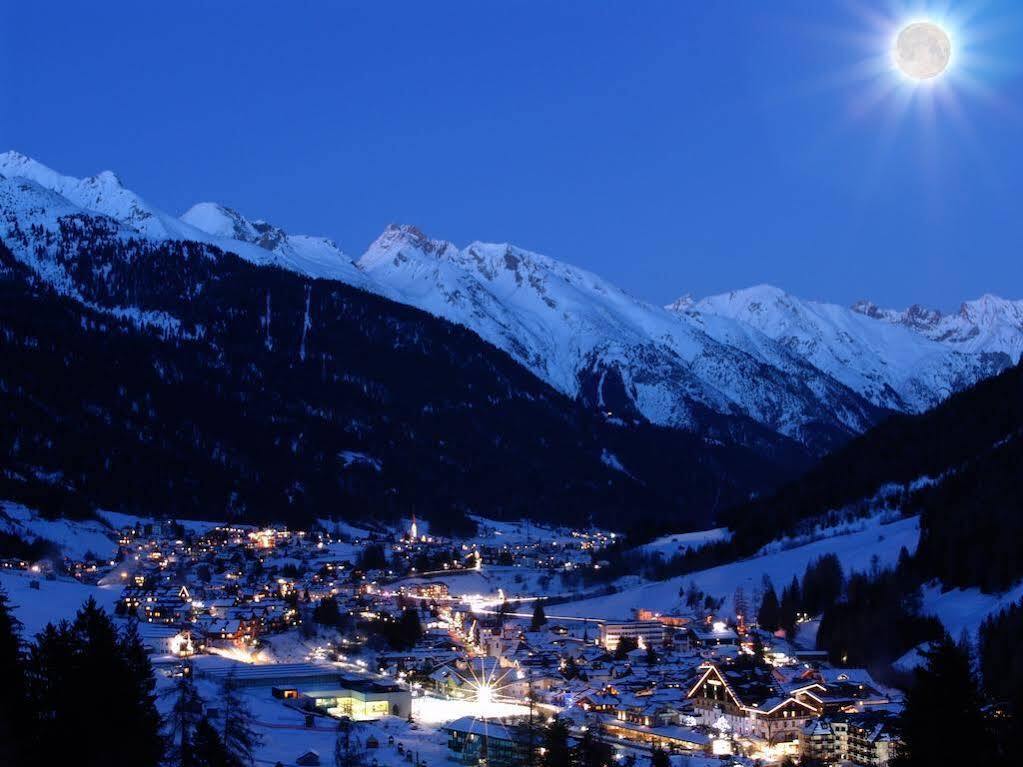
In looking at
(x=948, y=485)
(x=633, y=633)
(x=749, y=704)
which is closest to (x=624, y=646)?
(x=633, y=633)

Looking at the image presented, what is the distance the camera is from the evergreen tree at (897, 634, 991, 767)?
1008 inches

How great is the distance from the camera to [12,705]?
102 feet

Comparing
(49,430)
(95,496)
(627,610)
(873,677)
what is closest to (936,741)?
(873,677)

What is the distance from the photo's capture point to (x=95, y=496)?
502 ft

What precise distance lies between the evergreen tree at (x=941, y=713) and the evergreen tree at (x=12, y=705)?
17.7 m

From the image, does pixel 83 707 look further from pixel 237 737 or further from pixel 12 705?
pixel 237 737

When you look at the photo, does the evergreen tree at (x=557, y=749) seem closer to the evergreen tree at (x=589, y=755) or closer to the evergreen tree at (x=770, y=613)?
the evergreen tree at (x=589, y=755)

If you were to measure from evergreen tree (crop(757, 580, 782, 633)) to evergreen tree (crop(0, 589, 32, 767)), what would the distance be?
68098mm

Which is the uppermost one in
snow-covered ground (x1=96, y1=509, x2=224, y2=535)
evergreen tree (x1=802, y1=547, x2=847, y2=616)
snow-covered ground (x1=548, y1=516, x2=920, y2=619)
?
snow-covered ground (x1=96, y1=509, x2=224, y2=535)

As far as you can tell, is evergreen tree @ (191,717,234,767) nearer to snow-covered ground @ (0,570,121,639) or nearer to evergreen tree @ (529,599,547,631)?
snow-covered ground @ (0,570,121,639)

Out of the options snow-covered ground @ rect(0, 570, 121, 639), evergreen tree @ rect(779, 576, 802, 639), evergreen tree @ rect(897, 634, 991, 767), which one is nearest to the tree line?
evergreen tree @ rect(897, 634, 991, 767)

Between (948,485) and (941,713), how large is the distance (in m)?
90.3

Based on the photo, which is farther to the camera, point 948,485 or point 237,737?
point 948,485

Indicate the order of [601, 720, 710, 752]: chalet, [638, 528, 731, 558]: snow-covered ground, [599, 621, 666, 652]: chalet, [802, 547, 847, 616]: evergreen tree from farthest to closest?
1. [638, 528, 731, 558]: snow-covered ground
2. [802, 547, 847, 616]: evergreen tree
3. [599, 621, 666, 652]: chalet
4. [601, 720, 710, 752]: chalet
